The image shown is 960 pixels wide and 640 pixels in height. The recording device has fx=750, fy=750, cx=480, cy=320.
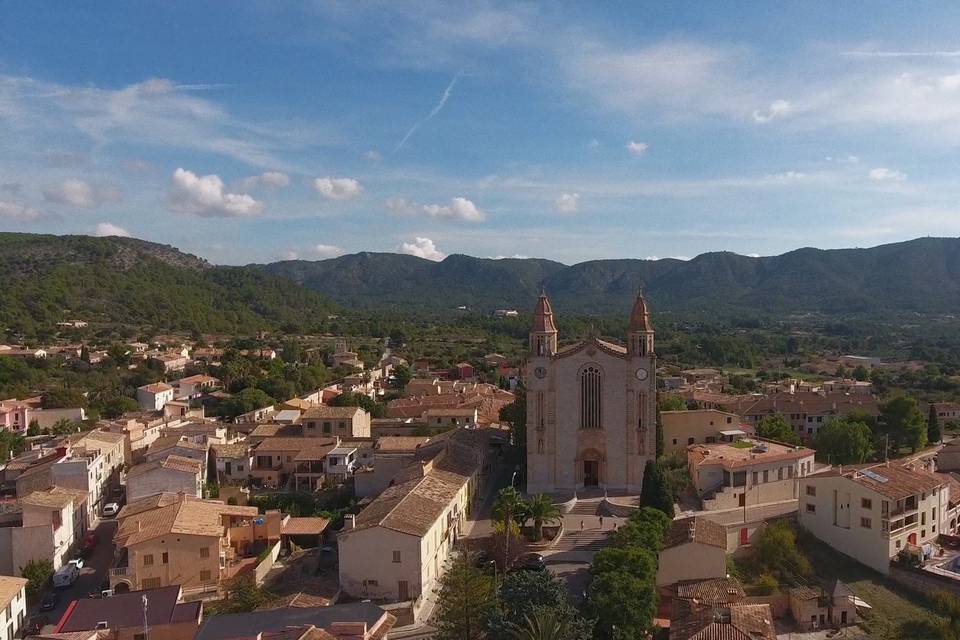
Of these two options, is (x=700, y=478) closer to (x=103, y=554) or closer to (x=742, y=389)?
(x=103, y=554)

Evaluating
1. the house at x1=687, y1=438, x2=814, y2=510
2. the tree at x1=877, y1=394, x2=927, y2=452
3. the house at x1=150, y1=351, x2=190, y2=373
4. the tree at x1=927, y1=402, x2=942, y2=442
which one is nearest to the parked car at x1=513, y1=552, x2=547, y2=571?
the house at x1=687, y1=438, x2=814, y2=510

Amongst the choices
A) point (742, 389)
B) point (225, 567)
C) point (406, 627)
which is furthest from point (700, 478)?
point (742, 389)

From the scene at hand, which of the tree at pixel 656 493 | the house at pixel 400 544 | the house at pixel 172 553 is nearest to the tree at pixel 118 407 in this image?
the house at pixel 172 553

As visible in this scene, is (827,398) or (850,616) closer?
(850,616)

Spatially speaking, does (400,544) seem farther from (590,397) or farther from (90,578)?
(590,397)

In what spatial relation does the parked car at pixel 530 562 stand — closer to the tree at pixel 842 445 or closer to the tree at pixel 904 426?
the tree at pixel 842 445
